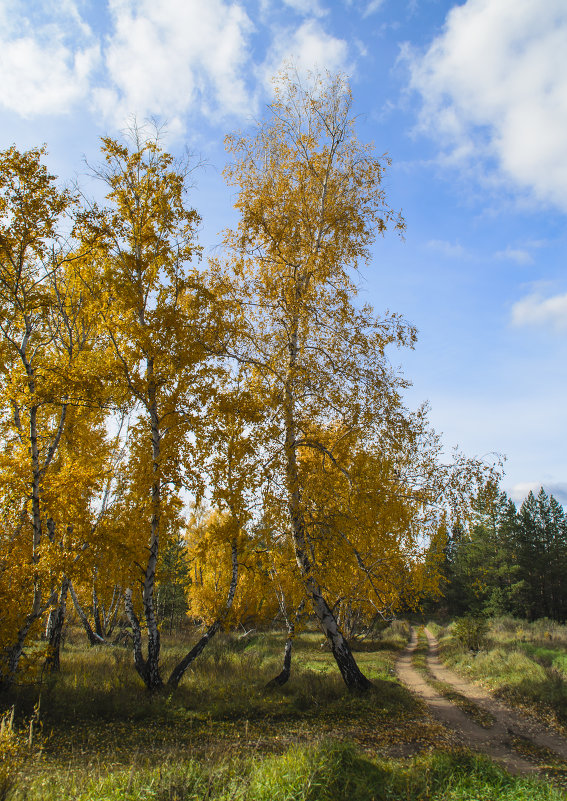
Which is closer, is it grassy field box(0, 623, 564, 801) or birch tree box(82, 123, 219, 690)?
grassy field box(0, 623, 564, 801)

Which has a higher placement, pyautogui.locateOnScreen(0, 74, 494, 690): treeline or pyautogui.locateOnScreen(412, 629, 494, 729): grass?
pyautogui.locateOnScreen(0, 74, 494, 690): treeline

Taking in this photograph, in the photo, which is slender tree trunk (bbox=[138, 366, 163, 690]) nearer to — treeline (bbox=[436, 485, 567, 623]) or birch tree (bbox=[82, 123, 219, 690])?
birch tree (bbox=[82, 123, 219, 690])

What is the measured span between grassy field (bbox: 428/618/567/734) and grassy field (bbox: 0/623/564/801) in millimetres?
3941

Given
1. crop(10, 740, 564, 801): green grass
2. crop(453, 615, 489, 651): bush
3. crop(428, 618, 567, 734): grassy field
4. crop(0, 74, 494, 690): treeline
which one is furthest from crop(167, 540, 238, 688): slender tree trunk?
crop(453, 615, 489, 651): bush

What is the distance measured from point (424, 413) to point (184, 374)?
6.09 metres

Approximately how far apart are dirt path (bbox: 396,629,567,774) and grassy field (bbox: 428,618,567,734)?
633 millimetres

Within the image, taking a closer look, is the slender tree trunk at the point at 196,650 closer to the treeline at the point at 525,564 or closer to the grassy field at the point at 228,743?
the grassy field at the point at 228,743

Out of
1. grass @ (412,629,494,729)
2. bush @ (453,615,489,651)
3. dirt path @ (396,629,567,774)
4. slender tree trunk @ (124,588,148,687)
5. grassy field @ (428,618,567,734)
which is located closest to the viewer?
dirt path @ (396,629,567,774)

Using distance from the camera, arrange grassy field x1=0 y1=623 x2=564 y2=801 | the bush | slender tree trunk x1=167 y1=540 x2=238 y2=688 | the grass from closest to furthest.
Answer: grassy field x1=0 y1=623 x2=564 y2=801 → the grass → slender tree trunk x1=167 y1=540 x2=238 y2=688 → the bush

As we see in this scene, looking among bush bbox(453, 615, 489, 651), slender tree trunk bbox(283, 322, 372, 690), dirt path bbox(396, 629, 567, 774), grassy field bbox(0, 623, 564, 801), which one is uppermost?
slender tree trunk bbox(283, 322, 372, 690)

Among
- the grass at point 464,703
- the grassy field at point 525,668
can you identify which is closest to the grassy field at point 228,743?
the grass at point 464,703

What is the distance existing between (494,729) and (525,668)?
6.27 m

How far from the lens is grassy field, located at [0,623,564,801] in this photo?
4379 mm

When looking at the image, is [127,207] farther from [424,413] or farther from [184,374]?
[424,413]
